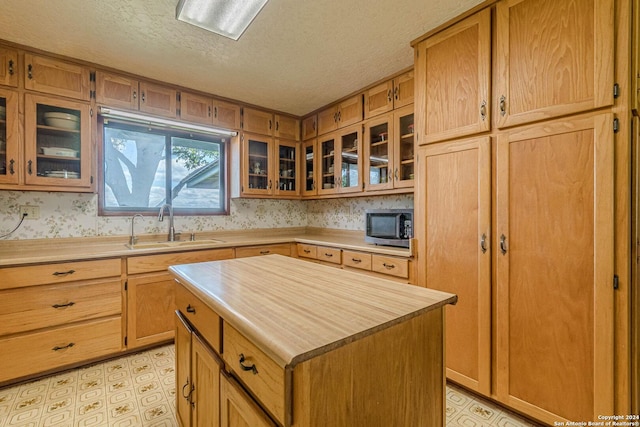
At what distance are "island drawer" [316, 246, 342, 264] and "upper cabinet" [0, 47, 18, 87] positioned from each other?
9.30ft

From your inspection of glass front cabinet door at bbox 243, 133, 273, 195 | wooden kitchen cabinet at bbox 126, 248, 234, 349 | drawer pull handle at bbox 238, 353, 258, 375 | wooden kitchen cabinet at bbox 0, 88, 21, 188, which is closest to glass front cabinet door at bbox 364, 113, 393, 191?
glass front cabinet door at bbox 243, 133, 273, 195

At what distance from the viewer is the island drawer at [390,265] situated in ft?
7.43

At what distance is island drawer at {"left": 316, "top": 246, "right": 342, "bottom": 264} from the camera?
2.87 metres

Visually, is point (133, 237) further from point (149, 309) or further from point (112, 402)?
point (112, 402)

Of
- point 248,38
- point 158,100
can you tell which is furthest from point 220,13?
point 158,100

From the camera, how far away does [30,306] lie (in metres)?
1.98

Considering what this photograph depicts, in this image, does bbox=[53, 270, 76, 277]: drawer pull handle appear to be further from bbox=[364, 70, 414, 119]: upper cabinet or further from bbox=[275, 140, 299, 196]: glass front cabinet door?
bbox=[364, 70, 414, 119]: upper cabinet

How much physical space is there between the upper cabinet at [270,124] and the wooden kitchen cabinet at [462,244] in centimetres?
205

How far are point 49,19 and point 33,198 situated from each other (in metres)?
1.42

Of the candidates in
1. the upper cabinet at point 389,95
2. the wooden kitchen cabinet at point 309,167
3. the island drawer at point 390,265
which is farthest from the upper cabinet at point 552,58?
the wooden kitchen cabinet at point 309,167

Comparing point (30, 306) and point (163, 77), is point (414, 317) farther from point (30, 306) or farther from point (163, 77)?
point (163, 77)

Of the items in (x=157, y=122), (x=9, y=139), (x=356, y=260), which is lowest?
(x=356, y=260)

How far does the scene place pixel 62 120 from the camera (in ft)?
7.68

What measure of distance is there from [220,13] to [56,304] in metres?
2.29
